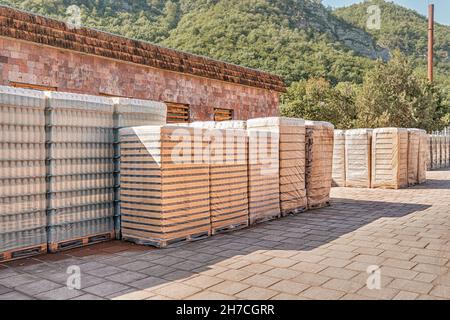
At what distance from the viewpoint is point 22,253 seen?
5.96 metres

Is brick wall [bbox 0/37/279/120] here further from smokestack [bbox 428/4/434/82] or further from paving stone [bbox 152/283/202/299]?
smokestack [bbox 428/4/434/82]

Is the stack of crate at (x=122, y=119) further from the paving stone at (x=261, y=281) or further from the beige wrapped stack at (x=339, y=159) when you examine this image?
the beige wrapped stack at (x=339, y=159)

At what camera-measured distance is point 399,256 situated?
5.99m

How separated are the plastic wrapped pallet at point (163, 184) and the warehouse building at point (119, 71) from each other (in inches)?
166

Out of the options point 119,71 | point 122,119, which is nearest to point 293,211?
point 122,119

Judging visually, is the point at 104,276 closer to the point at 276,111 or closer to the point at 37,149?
the point at 37,149

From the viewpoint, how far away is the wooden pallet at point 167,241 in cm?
653

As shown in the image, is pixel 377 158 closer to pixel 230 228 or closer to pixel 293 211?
pixel 293 211

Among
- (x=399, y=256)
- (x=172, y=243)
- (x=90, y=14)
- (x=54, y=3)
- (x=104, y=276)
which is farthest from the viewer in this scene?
(x=90, y=14)

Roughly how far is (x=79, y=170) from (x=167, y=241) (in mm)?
1825

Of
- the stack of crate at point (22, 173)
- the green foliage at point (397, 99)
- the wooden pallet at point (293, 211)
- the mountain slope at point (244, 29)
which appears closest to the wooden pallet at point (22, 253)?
the stack of crate at point (22, 173)

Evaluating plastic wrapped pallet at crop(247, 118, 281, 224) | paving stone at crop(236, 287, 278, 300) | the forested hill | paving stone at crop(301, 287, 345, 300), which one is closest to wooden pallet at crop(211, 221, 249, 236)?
plastic wrapped pallet at crop(247, 118, 281, 224)

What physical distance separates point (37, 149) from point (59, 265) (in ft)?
5.77
